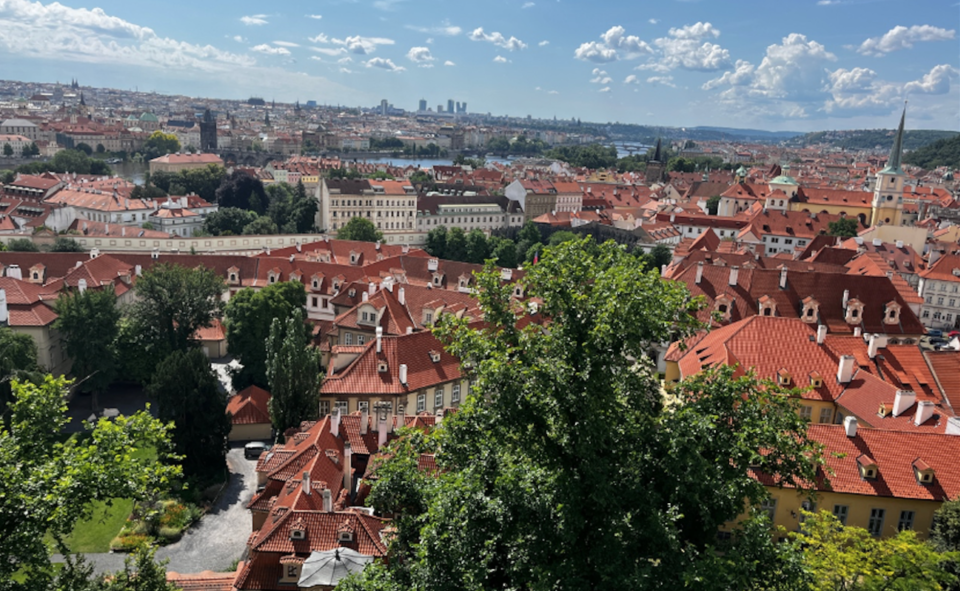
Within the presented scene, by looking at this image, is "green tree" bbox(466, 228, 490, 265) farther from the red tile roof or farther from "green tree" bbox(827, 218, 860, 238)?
the red tile roof

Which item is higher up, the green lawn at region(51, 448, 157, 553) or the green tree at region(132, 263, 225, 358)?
the green tree at region(132, 263, 225, 358)

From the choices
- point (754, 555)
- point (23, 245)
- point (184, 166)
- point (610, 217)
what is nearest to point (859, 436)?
point (754, 555)

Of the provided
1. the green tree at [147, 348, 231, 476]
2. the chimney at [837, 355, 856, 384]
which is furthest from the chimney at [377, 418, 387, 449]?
the chimney at [837, 355, 856, 384]

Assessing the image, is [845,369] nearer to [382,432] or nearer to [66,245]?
[382,432]

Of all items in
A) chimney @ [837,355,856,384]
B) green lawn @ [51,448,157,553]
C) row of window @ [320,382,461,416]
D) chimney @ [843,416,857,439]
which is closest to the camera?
Result: chimney @ [843,416,857,439]

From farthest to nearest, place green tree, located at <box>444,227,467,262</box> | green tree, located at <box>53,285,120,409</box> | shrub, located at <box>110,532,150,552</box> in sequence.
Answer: green tree, located at <box>444,227,467,262</box> → green tree, located at <box>53,285,120,409</box> → shrub, located at <box>110,532,150,552</box>

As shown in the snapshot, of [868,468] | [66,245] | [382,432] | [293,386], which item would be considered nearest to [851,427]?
[868,468]

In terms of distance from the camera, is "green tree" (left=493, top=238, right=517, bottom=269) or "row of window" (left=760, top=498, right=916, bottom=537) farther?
"green tree" (left=493, top=238, right=517, bottom=269)
